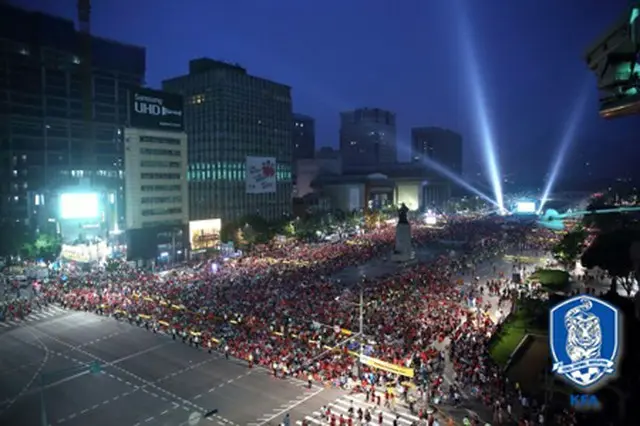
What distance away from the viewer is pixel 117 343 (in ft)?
104

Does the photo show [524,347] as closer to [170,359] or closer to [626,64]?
[626,64]

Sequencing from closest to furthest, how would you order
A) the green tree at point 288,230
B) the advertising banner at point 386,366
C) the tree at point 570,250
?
the advertising banner at point 386,366 < the tree at point 570,250 < the green tree at point 288,230

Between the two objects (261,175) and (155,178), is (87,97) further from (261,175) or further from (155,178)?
(155,178)

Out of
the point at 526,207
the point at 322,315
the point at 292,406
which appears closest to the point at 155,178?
the point at 322,315

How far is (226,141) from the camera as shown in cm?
9931

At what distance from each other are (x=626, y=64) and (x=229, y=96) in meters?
88.4

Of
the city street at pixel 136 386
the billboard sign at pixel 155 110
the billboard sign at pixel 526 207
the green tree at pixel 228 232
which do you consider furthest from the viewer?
the green tree at pixel 228 232

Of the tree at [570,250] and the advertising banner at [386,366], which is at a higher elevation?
the tree at [570,250]

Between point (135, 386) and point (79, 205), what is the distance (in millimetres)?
54847

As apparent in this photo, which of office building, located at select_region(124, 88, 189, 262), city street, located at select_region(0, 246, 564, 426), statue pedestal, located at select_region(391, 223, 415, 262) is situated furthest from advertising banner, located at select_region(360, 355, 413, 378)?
office building, located at select_region(124, 88, 189, 262)

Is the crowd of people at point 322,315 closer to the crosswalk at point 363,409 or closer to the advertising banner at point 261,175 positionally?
the crosswalk at point 363,409

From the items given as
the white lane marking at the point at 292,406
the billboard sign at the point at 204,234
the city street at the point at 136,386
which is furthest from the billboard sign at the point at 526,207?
the white lane marking at the point at 292,406

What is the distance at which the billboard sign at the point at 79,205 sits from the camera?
2815 inches

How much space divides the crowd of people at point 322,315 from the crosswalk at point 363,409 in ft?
4.10
